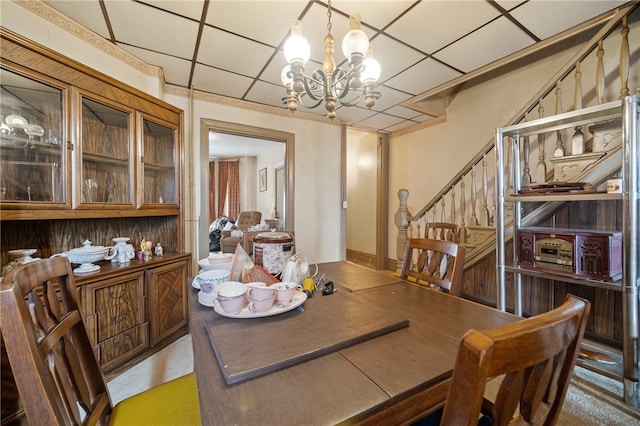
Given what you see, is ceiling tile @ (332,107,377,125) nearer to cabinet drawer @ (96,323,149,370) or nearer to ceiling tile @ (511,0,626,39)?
ceiling tile @ (511,0,626,39)

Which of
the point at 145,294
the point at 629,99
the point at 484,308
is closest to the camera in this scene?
the point at 484,308

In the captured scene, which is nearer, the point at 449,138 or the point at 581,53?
the point at 581,53

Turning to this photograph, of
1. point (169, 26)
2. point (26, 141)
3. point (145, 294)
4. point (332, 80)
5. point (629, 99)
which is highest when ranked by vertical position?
point (169, 26)

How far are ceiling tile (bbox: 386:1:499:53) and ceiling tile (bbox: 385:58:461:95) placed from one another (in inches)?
11.9

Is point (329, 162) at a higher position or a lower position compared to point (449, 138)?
lower

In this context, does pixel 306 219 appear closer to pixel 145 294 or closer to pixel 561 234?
pixel 145 294

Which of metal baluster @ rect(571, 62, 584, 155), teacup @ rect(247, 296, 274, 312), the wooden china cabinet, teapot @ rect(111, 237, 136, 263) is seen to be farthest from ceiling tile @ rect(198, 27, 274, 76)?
metal baluster @ rect(571, 62, 584, 155)

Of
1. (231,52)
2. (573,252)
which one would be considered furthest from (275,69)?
(573,252)

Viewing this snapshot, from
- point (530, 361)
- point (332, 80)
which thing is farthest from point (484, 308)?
point (332, 80)

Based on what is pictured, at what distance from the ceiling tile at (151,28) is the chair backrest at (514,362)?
7.75ft

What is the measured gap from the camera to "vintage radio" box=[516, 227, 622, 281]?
1.56m

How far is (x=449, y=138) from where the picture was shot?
3531mm

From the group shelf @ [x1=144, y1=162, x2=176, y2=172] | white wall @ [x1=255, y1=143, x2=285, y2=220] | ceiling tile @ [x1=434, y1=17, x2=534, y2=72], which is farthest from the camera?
white wall @ [x1=255, y1=143, x2=285, y2=220]

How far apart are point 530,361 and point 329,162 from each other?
3472 millimetres
